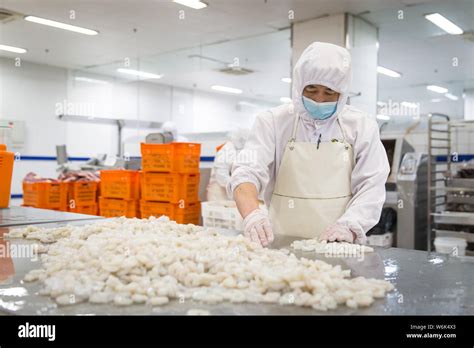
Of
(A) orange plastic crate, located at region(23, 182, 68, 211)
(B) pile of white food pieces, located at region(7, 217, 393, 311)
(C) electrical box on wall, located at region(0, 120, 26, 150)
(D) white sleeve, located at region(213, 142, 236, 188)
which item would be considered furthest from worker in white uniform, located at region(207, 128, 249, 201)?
(C) electrical box on wall, located at region(0, 120, 26, 150)

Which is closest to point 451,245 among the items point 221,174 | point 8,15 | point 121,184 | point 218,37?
point 221,174

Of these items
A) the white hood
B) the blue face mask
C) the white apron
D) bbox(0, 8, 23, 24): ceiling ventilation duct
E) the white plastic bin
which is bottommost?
the white plastic bin

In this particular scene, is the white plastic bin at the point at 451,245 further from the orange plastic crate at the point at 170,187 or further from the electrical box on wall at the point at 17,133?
the electrical box on wall at the point at 17,133

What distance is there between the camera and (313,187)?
7.05 ft

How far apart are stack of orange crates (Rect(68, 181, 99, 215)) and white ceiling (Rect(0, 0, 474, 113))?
2.34 metres

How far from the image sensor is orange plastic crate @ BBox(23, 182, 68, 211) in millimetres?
5355

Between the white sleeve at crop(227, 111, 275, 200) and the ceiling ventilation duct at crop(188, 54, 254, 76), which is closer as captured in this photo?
the white sleeve at crop(227, 111, 275, 200)

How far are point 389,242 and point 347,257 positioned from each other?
3.01 metres

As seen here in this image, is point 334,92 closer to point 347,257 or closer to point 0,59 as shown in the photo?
point 347,257

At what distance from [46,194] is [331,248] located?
4.52 metres

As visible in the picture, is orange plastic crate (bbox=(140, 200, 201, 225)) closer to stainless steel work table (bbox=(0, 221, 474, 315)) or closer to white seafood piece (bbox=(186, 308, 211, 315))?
stainless steel work table (bbox=(0, 221, 474, 315))

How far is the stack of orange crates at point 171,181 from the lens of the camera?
485 cm

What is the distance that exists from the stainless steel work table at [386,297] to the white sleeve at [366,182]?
1.04 ft

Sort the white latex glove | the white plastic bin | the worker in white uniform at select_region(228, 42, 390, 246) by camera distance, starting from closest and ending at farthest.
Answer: the white latex glove, the worker in white uniform at select_region(228, 42, 390, 246), the white plastic bin
